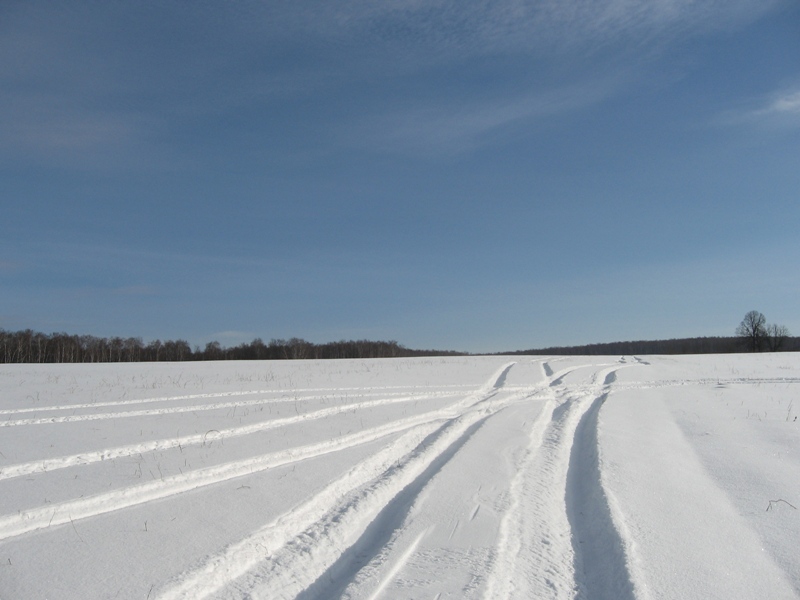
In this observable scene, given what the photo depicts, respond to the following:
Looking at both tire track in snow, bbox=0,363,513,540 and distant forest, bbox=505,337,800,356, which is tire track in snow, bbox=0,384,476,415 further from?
distant forest, bbox=505,337,800,356

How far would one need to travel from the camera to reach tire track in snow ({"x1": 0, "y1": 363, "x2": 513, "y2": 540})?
4.79 m

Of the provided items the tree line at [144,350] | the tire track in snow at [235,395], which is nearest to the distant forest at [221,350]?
the tree line at [144,350]

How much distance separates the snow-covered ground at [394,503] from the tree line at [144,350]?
181 feet

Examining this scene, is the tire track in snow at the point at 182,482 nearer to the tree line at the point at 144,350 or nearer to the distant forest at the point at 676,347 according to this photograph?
the tree line at the point at 144,350

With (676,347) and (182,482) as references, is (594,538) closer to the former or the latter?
(182,482)

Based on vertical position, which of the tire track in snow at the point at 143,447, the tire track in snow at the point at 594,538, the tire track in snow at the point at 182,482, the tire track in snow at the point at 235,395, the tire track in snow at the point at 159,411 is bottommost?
the tire track in snow at the point at 594,538

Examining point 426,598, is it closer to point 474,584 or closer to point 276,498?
point 474,584

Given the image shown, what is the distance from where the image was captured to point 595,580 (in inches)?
161

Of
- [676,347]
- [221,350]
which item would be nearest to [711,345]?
[676,347]

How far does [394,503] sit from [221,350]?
272 ft

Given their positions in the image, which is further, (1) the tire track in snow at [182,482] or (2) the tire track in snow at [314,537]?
(1) the tire track in snow at [182,482]

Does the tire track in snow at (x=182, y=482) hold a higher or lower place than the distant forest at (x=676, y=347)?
lower

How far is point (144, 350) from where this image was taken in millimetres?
72250

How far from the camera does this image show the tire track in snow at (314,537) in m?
3.82
